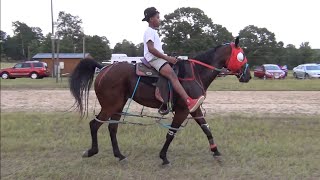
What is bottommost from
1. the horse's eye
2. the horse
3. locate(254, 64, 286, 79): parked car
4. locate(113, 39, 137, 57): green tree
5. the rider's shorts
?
locate(254, 64, 286, 79): parked car

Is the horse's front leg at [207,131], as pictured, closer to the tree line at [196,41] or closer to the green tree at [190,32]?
the tree line at [196,41]

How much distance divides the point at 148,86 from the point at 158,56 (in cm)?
58

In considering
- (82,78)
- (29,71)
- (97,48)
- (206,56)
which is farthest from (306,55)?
(82,78)

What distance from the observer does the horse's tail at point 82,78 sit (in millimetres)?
7031

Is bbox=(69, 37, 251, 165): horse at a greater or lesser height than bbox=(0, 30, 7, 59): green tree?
lesser

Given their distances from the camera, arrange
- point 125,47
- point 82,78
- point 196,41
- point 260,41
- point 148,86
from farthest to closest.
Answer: point 125,47
point 260,41
point 196,41
point 82,78
point 148,86

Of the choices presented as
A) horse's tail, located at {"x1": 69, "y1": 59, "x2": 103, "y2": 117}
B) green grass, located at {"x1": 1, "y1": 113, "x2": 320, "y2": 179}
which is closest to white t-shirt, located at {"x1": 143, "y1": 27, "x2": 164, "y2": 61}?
horse's tail, located at {"x1": 69, "y1": 59, "x2": 103, "y2": 117}

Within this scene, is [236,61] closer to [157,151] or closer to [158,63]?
[158,63]


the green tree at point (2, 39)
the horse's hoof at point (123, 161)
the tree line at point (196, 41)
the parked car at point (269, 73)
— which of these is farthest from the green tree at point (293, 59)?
the green tree at point (2, 39)

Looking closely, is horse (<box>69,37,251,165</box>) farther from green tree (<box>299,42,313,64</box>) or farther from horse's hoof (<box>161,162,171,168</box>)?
green tree (<box>299,42,313,64</box>)

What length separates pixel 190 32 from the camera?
2581 inches

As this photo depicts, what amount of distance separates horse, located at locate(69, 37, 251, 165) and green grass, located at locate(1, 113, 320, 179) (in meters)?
0.36

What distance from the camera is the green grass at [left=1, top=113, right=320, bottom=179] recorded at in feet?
18.9

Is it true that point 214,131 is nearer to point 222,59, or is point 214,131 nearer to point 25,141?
point 222,59
